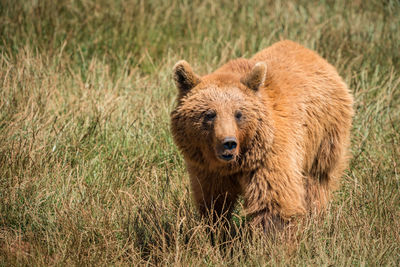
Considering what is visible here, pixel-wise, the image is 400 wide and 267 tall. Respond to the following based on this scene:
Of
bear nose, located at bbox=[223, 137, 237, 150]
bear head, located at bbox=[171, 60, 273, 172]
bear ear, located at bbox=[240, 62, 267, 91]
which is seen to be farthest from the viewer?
bear ear, located at bbox=[240, 62, 267, 91]

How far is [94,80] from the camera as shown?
301 inches

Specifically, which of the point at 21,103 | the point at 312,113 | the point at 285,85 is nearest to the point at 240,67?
the point at 285,85

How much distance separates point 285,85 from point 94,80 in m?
3.16

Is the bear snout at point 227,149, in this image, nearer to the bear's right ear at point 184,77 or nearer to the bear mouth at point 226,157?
the bear mouth at point 226,157

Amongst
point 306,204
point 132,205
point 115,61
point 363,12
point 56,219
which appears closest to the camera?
point 56,219

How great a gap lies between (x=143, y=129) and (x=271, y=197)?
2.38 meters

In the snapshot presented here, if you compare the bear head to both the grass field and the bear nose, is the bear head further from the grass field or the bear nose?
the grass field

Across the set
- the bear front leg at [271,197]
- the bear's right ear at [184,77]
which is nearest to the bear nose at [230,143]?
the bear front leg at [271,197]

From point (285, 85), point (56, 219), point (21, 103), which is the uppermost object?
point (285, 85)

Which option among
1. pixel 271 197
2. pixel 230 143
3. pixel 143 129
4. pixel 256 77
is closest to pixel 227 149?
pixel 230 143

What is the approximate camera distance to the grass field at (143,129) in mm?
4895

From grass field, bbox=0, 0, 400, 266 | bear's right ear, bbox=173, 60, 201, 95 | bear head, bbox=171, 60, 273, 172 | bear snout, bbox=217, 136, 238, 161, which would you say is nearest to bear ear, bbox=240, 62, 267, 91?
bear head, bbox=171, 60, 273, 172

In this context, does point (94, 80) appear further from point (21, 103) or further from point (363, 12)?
point (363, 12)

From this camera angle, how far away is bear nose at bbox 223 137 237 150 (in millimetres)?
4594
